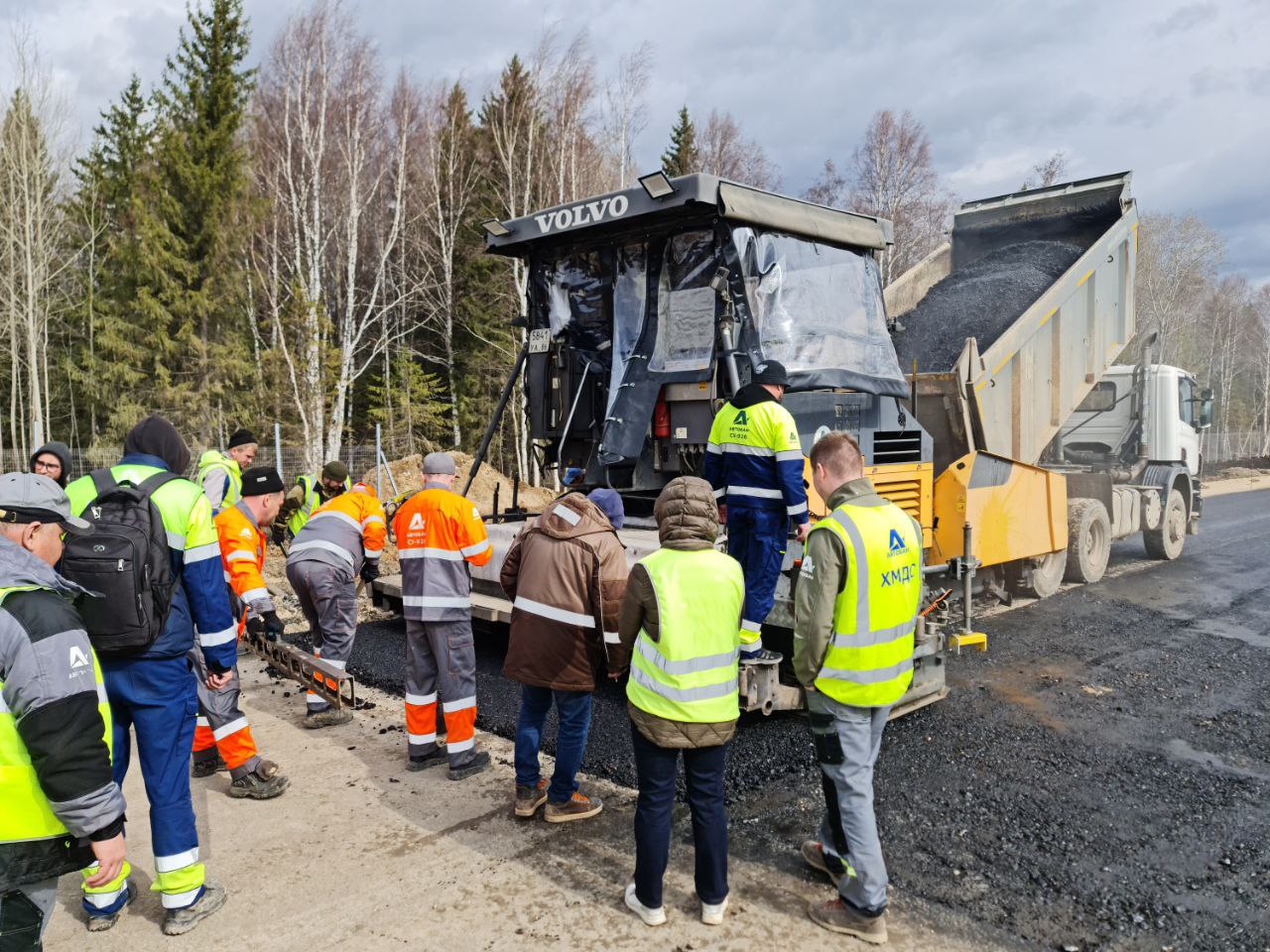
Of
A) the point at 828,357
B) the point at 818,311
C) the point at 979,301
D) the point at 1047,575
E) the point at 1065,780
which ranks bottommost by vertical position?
the point at 1065,780

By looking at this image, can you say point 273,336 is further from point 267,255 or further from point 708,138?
point 708,138

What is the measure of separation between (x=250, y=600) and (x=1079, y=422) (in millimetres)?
9555

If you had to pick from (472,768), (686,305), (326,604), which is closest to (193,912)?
(472,768)

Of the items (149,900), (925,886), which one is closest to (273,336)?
(149,900)

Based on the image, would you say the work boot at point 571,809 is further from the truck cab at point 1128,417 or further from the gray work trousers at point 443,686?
the truck cab at point 1128,417

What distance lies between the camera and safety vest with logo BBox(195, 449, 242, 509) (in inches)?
206

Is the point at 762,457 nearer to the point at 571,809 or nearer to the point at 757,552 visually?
the point at 757,552

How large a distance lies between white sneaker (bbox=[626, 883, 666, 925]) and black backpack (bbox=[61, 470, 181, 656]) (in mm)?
1903

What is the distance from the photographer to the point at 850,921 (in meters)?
2.86

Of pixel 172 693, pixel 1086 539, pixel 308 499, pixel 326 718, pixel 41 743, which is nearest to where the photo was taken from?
pixel 41 743

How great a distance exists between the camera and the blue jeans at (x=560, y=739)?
3.70 m

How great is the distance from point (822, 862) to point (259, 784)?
2647 millimetres

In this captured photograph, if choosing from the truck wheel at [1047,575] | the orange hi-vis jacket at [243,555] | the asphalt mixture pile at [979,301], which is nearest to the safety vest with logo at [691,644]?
the orange hi-vis jacket at [243,555]

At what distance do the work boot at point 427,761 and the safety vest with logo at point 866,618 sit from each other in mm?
2314
